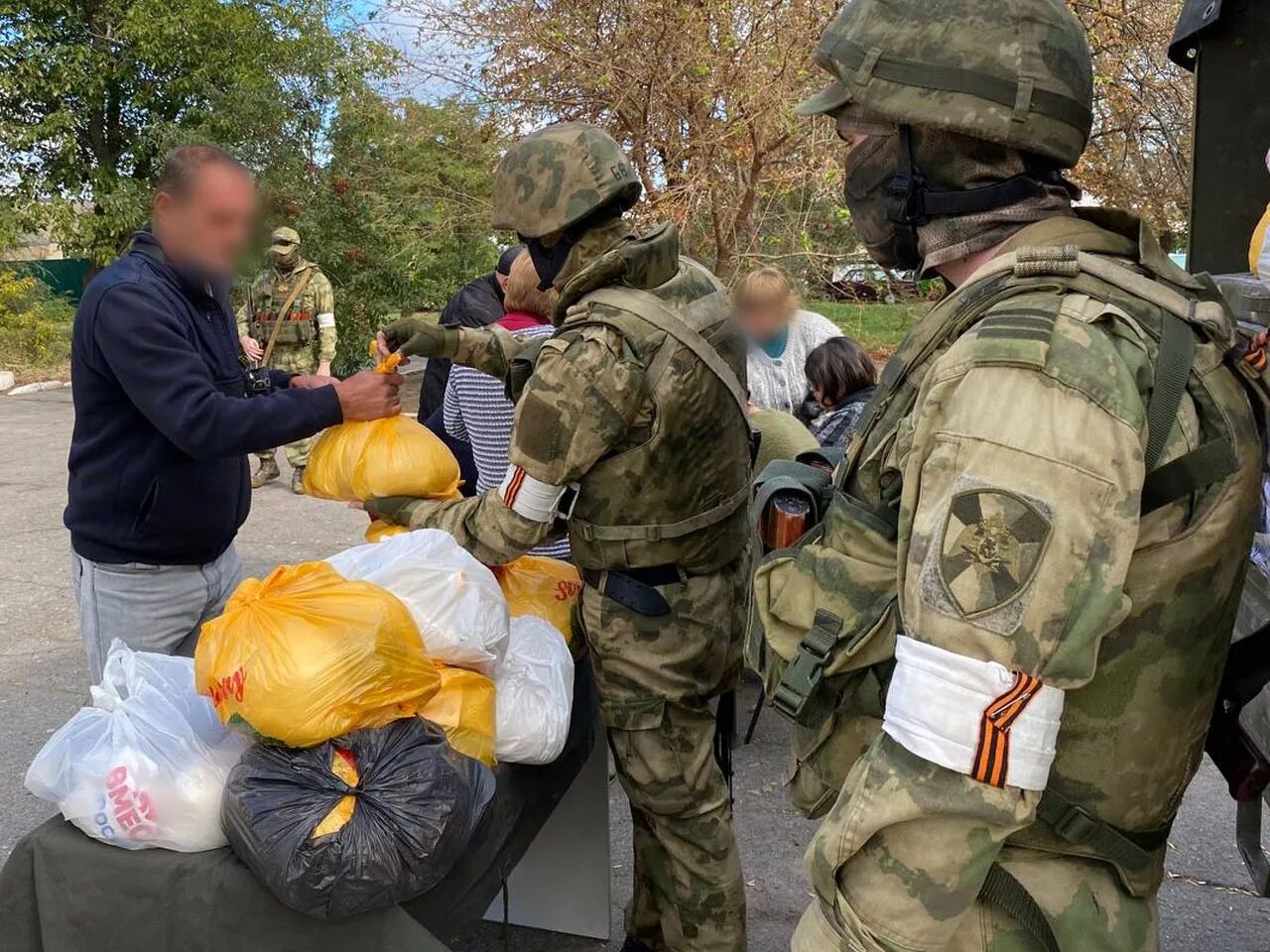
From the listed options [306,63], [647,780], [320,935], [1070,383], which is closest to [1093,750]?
[1070,383]

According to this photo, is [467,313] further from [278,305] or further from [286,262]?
[278,305]

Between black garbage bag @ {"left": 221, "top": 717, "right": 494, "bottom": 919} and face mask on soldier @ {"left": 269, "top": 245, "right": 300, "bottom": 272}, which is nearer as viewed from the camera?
black garbage bag @ {"left": 221, "top": 717, "right": 494, "bottom": 919}

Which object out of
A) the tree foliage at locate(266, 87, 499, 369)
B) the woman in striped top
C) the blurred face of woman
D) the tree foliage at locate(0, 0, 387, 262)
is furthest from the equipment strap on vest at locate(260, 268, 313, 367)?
the tree foliage at locate(0, 0, 387, 262)

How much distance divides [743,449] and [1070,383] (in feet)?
4.90

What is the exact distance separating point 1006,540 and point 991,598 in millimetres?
67

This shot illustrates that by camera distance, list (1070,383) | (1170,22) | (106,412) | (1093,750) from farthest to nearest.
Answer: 1. (1170,22)
2. (106,412)
3. (1093,750)
4. (1070,383)

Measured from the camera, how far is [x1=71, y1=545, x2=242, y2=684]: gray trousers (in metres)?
2.54

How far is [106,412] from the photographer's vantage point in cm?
248

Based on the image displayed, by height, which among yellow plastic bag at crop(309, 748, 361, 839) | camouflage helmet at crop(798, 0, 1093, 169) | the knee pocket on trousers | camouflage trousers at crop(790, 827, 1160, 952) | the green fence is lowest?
the green fence

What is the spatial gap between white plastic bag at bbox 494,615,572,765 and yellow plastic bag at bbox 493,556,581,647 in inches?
11.1

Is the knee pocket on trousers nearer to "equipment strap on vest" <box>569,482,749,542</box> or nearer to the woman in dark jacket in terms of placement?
"equipment strap on vest" <box>569,482,749,542</box>

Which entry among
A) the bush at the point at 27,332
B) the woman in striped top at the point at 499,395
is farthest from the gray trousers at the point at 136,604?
the bush at the point at 27,332

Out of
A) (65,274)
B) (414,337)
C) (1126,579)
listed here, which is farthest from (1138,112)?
(65,274)

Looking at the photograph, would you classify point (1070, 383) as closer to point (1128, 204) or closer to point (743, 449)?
point (743, 449)
